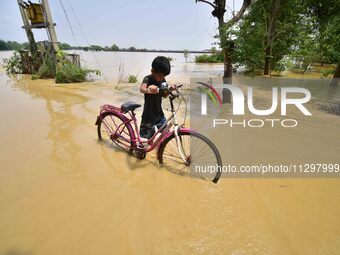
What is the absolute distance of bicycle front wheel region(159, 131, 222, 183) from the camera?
10.8ft

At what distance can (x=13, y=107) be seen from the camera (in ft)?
24.5

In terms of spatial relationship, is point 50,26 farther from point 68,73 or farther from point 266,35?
point 266,35

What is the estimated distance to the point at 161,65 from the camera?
3.26 metres

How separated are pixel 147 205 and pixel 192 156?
110 cm

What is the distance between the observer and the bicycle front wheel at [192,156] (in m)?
3.28

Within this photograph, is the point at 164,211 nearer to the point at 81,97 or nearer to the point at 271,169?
the point at 271,169

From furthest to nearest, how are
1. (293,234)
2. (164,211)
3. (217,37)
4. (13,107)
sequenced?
(13,107) → (217,37) → (164,211) → (293,234)

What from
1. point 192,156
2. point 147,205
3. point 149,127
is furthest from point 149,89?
point 147,205

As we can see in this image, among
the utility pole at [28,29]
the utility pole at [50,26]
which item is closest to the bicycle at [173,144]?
the utility pole at [50,26]

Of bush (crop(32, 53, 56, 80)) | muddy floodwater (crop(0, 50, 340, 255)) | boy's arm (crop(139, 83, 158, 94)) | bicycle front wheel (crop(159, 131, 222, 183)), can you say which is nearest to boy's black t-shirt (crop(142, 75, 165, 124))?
boy's arm (crop(139, 83, 158, 94))

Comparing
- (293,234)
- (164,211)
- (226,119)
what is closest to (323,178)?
(293,234)

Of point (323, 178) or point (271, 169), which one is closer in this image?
point (323, 178)

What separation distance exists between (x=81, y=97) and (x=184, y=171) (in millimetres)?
6625

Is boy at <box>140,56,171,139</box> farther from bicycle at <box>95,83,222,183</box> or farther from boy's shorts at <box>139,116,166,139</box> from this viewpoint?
bicycle at <box>95,83,222,183</box>
